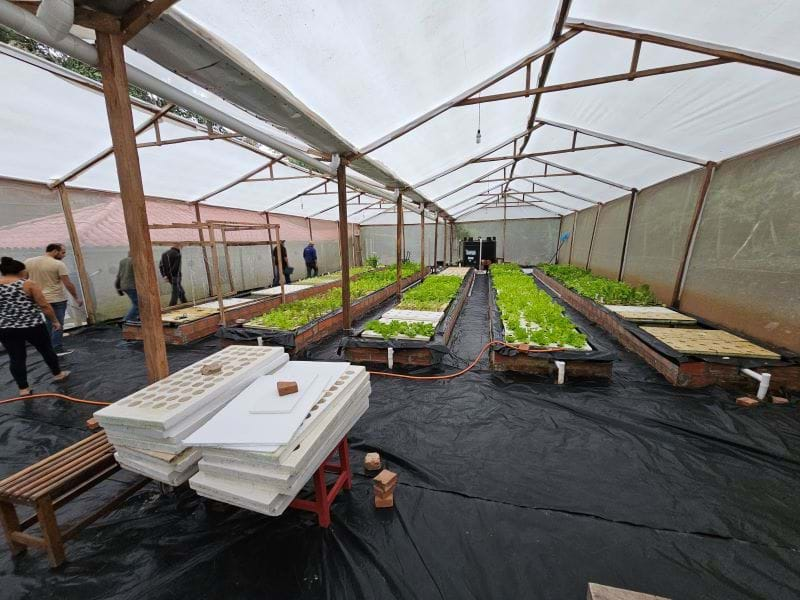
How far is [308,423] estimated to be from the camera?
1880 millimetres

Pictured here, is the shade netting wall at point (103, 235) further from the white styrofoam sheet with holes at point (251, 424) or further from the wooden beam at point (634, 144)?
the wooden beam at point (634, 144)

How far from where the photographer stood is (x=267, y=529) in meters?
2.20

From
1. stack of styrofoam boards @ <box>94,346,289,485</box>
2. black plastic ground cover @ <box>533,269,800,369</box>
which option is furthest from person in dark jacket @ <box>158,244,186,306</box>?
black plastic ground cover @ <box>533,269,800,369</box>

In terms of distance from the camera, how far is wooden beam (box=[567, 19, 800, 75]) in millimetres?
3143

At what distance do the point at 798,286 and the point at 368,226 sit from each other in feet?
57.0

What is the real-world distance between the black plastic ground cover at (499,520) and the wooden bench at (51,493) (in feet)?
0.50

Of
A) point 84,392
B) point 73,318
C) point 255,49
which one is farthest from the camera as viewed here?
point 73,318

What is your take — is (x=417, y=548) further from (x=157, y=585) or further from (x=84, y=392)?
(x=84, y=392)

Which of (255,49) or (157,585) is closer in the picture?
(157,585)

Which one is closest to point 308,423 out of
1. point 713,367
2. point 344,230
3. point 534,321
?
point 344,230

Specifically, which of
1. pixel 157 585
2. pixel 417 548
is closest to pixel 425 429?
pixel 417 548

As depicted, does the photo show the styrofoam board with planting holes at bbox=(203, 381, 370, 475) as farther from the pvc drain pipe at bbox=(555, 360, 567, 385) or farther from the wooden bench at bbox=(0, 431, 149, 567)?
the pvc drain pipe at bbox=(555, 360, 567, 385)

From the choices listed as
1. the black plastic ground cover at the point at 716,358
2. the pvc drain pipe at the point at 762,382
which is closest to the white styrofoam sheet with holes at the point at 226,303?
the black plastic ground cover at the point at 716,358

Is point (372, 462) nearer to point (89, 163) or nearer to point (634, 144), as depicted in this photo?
point (634, 144)
